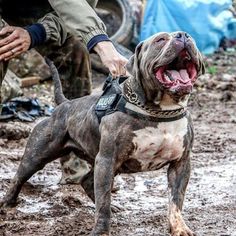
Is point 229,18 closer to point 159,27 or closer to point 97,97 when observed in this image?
point 159,27

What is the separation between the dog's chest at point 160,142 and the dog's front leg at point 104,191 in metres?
0.17

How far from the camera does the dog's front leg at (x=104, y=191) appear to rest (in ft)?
14.1

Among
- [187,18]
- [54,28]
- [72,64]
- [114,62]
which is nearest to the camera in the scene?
[114,62]

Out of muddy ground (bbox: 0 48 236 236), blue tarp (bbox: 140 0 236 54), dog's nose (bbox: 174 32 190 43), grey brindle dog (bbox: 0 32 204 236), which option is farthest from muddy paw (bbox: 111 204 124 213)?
blue tarp (bbox: 140 0 236 54)

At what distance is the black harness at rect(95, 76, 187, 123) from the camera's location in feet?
14.3

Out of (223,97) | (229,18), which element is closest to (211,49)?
(229,18)

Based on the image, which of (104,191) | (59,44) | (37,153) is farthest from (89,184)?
(59,44)

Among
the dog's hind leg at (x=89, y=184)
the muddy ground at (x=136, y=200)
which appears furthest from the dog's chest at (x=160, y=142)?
the dog's hind leg at (x=89, y=184)

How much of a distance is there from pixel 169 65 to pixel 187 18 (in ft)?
28.5

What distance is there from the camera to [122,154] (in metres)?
4.38

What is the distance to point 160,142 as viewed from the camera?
14.3 ft

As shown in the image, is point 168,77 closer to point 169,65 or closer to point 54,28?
point 169,65

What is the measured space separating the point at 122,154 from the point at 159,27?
27.7 feet

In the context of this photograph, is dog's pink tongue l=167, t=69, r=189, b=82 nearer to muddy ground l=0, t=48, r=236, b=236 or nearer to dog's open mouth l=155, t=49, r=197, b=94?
dog's open mouth l=155, t=49, r=197, b=94
